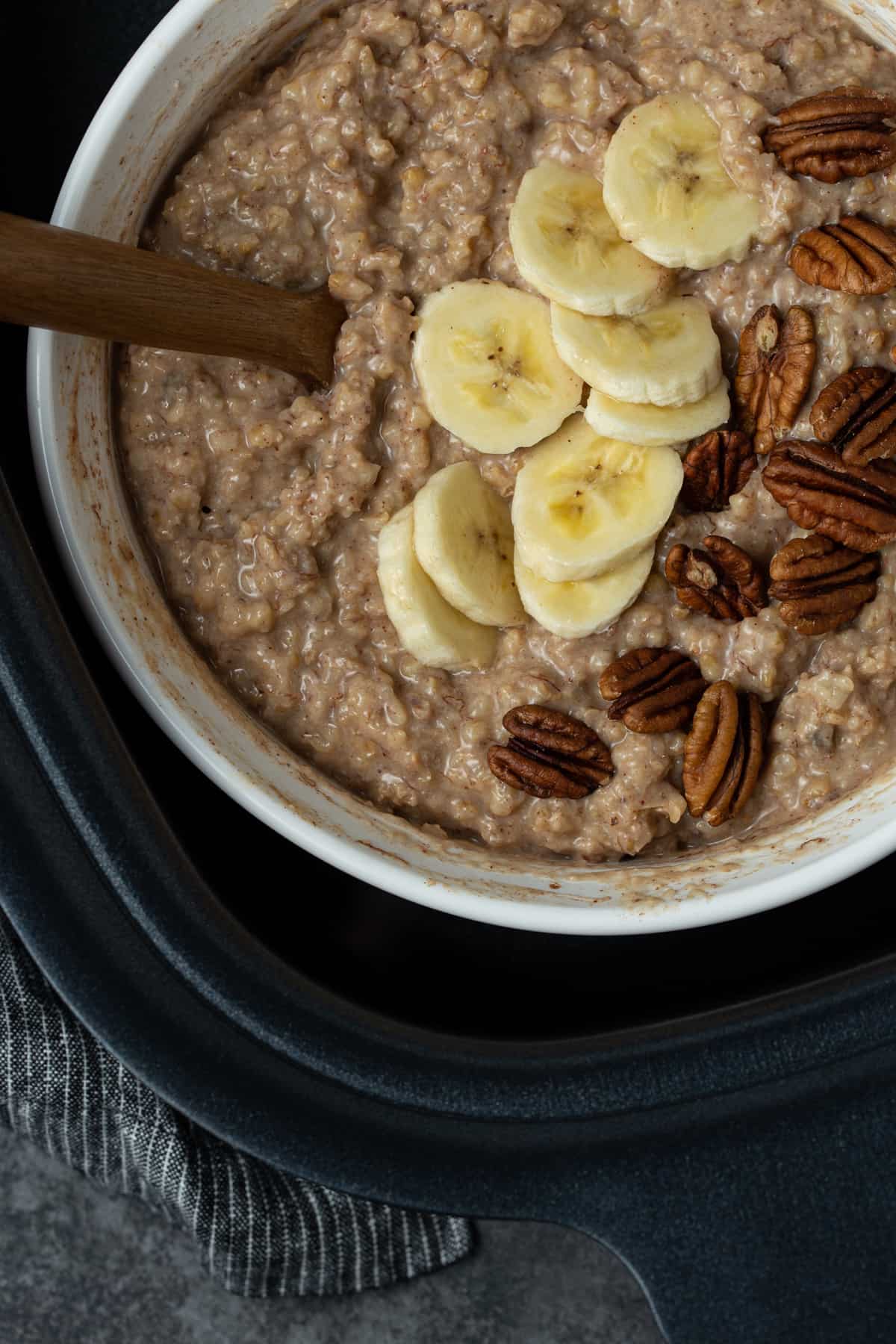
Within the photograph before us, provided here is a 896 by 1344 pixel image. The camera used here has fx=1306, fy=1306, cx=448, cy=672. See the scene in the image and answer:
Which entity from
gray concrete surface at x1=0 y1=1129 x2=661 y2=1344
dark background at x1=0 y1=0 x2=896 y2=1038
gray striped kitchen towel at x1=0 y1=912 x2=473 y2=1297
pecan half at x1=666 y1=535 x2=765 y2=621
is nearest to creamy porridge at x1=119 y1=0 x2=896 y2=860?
pecan half at x1=666 y1=535 x2=765 y2=621

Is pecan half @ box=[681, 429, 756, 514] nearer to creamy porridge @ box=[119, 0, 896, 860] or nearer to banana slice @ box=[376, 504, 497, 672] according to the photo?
creamy porridge @ box=[119, 0, 896, 860]

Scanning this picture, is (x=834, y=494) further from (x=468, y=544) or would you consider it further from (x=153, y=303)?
(x=153, y=303)

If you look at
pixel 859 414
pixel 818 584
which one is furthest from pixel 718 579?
pixel 859 414

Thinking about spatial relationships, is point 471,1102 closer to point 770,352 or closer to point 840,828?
point 840,828

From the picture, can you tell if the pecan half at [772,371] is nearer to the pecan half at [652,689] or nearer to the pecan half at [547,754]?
the pecan half at [652,689]

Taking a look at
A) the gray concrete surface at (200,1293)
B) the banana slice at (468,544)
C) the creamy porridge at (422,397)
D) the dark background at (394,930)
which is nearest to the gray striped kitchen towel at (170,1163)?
the gray concrete surface at (200,1293)

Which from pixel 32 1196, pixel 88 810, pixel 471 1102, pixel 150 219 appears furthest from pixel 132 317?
pixel 32 1196
